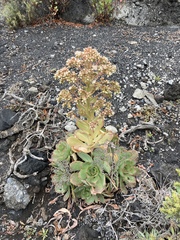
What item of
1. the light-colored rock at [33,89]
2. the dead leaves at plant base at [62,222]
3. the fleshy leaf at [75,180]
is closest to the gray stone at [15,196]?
the dead leaves at plant base at [62,222]

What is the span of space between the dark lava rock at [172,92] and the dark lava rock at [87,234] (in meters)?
1.78

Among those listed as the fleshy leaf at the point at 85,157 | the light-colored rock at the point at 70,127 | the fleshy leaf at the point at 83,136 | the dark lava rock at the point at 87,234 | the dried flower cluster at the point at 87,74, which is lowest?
the dark lava rock at the point at 87,234

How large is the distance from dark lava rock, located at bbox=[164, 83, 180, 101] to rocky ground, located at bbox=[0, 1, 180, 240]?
0.01 m

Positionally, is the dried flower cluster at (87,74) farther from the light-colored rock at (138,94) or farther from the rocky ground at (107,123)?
the light-colored rock at (138,94)

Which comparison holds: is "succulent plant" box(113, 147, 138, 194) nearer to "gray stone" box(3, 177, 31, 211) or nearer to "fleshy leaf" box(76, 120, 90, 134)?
"fleshy leaf" box(76, 120, 90, 134)

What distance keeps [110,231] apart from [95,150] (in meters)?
0.67

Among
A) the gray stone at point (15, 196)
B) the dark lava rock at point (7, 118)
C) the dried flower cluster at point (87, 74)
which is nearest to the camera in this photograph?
the dried flower cluster at point (87, 74)

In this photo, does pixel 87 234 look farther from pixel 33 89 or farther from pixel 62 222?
pixel 33 89

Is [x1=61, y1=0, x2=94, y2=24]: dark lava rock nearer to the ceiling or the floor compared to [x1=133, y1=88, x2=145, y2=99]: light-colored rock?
nearer to the ceiling

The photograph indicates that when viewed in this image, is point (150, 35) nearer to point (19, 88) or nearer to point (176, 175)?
point (19, 88)

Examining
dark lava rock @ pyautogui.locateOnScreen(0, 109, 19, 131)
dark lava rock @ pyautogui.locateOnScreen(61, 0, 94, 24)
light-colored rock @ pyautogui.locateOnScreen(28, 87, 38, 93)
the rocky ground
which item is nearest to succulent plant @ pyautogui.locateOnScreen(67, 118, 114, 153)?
the rocky ground

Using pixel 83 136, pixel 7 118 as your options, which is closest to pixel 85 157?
pixel 83 136

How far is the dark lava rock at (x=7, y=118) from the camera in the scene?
3.43 meters

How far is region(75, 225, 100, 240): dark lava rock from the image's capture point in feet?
8.48
